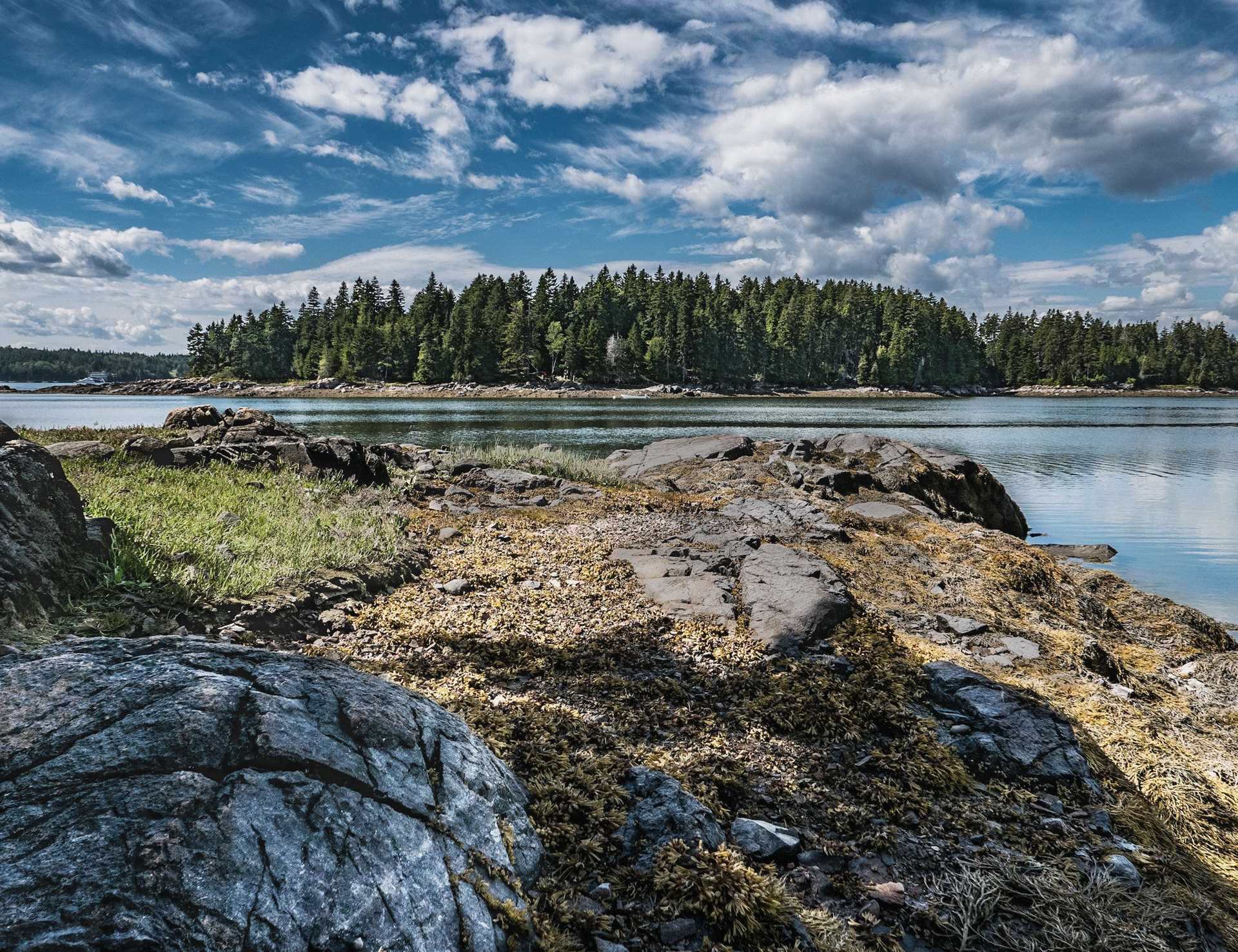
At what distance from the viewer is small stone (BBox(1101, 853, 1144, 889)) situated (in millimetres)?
3514

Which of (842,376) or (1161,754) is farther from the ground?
(842,376)

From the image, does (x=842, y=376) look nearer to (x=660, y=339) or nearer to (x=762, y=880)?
(x=660, y=339)

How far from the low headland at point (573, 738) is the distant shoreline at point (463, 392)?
287 ft

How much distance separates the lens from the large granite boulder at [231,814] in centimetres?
194

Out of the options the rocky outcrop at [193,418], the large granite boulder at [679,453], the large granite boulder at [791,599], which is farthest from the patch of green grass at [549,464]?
the large granite boulder at [791,599]

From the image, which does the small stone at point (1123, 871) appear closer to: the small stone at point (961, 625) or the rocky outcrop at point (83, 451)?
the small stone at point (961, 625)

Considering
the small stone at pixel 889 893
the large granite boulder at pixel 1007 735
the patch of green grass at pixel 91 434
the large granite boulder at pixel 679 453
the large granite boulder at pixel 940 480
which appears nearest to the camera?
the small stone at pixel 889 893

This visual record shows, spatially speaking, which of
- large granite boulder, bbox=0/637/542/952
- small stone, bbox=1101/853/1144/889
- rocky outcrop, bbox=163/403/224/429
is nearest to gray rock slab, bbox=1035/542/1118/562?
small stone, bbox=1101/853/1144/889

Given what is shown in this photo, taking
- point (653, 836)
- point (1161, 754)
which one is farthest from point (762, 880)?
point (1161, 754)

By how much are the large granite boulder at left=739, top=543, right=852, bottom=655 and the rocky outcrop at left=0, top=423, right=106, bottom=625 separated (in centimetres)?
574

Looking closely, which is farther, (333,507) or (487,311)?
(487,311)

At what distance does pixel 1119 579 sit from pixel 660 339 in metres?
105

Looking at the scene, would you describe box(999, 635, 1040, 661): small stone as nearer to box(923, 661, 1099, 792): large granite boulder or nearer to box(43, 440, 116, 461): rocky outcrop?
box(923, 661, 1099, 792): large granite boulder

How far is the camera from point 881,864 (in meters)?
3.60
